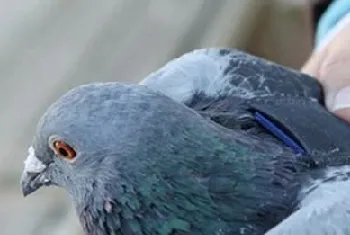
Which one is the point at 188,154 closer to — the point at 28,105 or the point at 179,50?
the point at 28,105

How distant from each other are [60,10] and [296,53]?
1130mm

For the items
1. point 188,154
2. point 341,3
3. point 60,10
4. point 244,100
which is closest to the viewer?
point 188,154

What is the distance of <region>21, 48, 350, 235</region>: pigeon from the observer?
5.53 feet

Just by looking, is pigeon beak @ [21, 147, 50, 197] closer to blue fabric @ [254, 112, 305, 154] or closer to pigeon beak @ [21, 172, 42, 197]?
pigeon beak @ [21, 172, 42, 197]

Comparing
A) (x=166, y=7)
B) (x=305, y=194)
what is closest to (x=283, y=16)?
(x=166, y=7)

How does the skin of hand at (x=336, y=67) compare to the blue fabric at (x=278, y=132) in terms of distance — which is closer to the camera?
the blue fabric at (x=278, y=132)

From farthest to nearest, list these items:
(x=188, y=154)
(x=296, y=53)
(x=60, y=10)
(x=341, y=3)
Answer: (x=296, y=53) < (x=60, y=10) < (x=341, y=3) < (x=188, y=154)

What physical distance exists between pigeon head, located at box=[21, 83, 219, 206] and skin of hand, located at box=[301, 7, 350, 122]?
44cm

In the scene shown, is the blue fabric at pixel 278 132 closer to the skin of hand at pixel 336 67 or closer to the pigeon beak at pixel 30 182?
the skin of hand at pixel 336 67

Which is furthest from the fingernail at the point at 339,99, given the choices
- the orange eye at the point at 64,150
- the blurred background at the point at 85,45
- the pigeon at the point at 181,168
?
the blurred background at the point at 85,45

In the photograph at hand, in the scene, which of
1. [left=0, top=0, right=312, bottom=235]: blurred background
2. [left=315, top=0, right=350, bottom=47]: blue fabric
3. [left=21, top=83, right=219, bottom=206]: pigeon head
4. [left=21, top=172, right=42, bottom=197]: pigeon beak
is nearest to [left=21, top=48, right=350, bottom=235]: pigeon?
[left=21, top=83, right=219, bottom=206]: pigeon head

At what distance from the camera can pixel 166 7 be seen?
4.11 m

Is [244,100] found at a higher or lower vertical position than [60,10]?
higher

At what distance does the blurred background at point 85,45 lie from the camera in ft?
10.6
